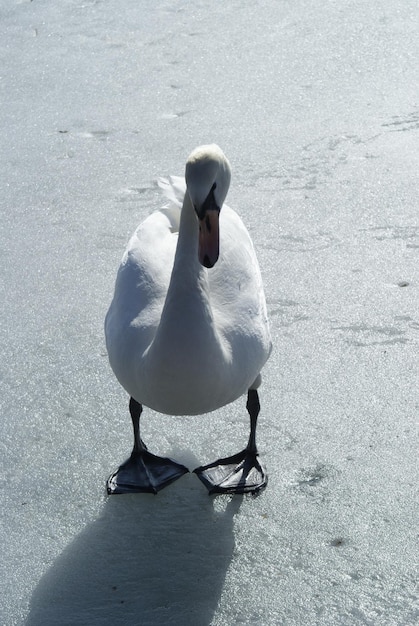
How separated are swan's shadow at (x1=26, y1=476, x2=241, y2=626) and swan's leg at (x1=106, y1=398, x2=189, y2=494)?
4cm

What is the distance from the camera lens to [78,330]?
394 centimetres

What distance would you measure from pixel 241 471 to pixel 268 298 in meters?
1.03

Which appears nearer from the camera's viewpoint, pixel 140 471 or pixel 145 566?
pixel 145 566

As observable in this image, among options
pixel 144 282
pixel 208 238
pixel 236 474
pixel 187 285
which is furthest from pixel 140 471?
pixel 208 238

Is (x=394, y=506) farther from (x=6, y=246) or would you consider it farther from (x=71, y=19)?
(x=71, y=19)

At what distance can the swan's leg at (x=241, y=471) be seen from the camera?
10.3ft

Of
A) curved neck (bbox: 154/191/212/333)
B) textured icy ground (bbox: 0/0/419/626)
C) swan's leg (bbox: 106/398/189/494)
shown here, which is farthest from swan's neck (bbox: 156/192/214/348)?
textured icy ground (bbox: 0/0/419/626)

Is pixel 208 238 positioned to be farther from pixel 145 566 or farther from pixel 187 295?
pixel 145 566

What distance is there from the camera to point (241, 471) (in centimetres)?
314

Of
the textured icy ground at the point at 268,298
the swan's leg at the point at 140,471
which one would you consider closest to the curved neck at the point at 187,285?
the swan's leg at the point at 140,471

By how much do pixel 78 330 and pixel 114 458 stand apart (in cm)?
77

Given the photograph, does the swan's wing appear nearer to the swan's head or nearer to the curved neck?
the curved neck

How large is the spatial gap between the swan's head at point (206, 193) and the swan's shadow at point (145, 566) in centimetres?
89

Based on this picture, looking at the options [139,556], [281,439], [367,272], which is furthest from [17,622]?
[367,272]
